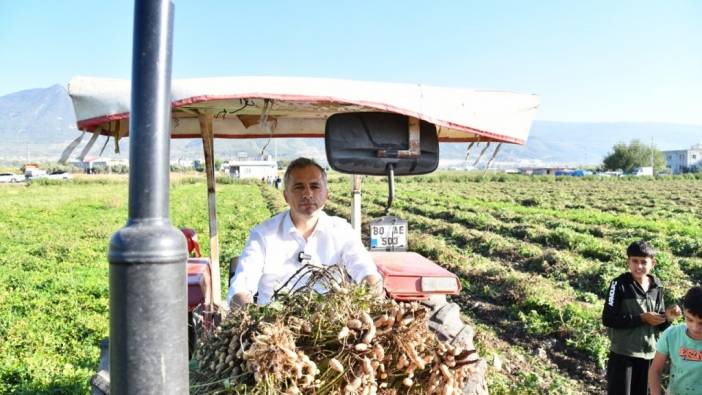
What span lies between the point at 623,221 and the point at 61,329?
19.6 meters

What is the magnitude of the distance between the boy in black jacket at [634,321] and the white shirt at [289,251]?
91.4 inches

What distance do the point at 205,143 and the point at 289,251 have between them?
3.68 ft

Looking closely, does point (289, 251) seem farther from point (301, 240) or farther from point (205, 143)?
point (205, 143)

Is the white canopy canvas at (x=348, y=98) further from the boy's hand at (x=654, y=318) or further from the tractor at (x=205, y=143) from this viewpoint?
the boy's hand at (x=654, y=318)

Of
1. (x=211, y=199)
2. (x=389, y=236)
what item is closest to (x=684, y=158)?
(x=389, y=236)

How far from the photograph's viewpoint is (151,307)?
1651mm

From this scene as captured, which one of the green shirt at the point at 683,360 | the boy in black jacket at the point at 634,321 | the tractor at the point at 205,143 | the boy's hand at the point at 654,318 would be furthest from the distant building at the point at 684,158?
the tractor at the point at 205,143

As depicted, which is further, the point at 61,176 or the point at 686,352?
the point at 61,176

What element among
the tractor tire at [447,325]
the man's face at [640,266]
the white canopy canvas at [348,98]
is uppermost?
the white canopy canvas at [348,98]

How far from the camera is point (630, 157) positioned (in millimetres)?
118750

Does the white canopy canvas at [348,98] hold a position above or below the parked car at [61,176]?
above

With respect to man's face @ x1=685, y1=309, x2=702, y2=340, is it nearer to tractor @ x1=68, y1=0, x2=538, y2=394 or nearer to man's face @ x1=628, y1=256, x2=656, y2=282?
man's face @ x1=628, y1=256, x2=656, y2=282

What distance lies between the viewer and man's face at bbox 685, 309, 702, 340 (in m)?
4.03

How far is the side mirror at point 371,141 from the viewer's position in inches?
134
